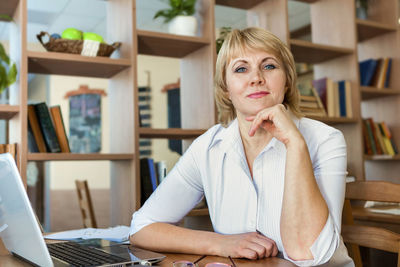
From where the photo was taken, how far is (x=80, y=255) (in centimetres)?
106

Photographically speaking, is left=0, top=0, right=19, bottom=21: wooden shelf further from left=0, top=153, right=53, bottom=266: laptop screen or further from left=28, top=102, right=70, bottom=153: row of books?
left=0, top=153, right=53, bottom=266: laptop screen

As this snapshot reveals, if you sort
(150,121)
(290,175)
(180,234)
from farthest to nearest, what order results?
(150,121)
(180,234)
(290,175)

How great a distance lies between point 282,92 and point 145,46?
133cm

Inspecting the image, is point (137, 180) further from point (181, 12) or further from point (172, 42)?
point (181, 12)

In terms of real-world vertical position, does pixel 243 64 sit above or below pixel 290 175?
above

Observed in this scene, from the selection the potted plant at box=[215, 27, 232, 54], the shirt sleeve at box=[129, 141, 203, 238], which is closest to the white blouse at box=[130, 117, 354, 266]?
the shirt sleeve at box=[129, 141, 203, 238]

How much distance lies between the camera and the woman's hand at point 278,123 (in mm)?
1188

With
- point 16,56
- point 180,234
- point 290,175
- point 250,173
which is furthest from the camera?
point 16,56

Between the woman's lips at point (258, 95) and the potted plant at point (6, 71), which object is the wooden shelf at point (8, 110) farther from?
the woman's lips at point (258, 95)

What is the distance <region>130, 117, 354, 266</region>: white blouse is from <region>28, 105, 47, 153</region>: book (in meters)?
0.97

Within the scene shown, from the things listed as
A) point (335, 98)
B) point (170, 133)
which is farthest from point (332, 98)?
point (170, 133)

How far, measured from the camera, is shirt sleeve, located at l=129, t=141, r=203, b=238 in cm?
139

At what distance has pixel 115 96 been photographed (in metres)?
2.48

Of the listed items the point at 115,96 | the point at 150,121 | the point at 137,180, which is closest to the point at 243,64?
the point at 137,180
